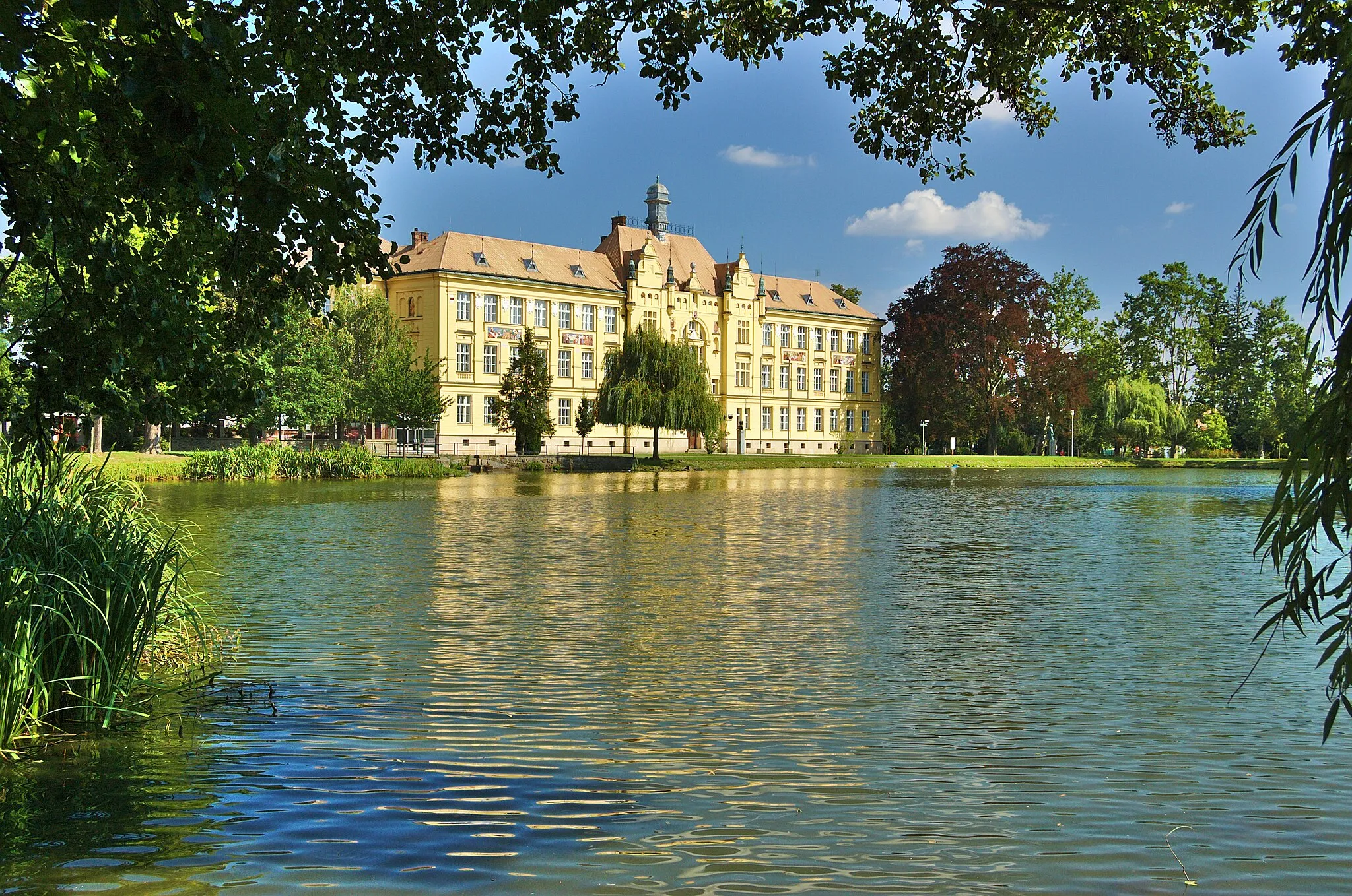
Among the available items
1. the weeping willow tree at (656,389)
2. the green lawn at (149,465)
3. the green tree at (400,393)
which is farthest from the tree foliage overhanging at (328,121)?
the weeping willow tree at (656,389)

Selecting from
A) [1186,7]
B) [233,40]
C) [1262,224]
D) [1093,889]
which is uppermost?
[1186,7]

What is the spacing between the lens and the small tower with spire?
314 ft

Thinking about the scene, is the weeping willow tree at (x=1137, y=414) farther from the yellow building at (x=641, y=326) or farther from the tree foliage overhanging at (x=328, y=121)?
the tree foliage overhanging at (x=328, y=121)

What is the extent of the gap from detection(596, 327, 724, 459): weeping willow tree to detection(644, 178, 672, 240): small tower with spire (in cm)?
3258

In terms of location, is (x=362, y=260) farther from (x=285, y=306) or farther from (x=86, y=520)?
(x=86, y=520)

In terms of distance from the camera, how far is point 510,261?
261 feet

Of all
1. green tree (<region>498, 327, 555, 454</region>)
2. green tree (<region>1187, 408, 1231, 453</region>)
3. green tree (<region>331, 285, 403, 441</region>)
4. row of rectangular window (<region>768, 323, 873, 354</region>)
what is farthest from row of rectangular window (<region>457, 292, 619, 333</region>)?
green tree (<region>1187, 408, 1231, 453</region>)

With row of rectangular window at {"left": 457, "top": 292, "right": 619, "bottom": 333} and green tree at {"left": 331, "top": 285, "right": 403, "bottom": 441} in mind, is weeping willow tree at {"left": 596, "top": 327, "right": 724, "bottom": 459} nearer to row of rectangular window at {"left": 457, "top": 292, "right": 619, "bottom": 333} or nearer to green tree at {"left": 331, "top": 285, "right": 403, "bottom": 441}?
green tree at {"left": 331, "top": 285, "right": 403, "bottom": 441}

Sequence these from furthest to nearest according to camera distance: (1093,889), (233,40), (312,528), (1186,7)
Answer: (312,528), (1186,7), (1093,889), (233,40)

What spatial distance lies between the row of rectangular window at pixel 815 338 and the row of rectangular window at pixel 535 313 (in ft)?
43.4

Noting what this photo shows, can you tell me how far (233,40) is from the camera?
3.56 metres

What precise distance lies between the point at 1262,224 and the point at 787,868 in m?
3.13

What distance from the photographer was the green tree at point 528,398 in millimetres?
62000

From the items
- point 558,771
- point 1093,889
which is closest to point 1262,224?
point 1093,889
